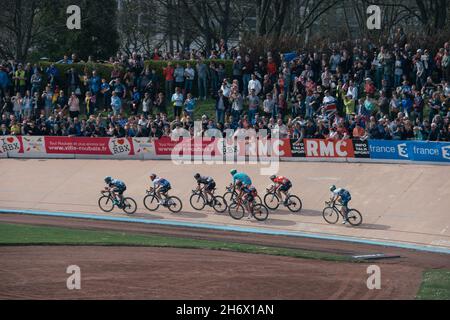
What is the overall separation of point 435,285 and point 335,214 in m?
9.91

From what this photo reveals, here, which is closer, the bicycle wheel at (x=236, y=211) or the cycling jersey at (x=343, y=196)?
the cycling jersey at (x=343, y=196)

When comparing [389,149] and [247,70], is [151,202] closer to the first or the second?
[389,149]

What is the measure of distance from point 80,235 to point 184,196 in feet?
22.1

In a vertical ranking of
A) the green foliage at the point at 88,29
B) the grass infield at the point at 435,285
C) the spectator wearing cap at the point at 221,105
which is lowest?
the grass infield at the point at 435,285

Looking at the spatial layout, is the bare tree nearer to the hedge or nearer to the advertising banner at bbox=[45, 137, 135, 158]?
the hedge

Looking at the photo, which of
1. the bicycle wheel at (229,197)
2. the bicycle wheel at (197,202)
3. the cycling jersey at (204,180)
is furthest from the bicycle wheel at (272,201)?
the bicycle wheel at (197,202)

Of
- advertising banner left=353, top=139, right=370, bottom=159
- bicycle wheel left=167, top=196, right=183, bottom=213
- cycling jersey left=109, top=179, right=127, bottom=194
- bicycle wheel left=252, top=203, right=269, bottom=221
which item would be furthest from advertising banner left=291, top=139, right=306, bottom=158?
cycling jersey left=109, top=179, right=127, bottom=194

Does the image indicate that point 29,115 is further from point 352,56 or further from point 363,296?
point 363,296

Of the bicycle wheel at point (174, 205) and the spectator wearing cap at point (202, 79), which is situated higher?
the spectator wearing cap at point (202, 79)

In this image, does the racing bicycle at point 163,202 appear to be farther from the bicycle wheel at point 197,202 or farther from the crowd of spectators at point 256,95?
the crowd of spectators at point 256,95

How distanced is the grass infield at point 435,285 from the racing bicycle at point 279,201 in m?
9.14

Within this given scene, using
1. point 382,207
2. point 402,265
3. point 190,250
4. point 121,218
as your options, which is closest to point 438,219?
point 382,207

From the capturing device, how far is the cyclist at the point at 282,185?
3538 centimetres

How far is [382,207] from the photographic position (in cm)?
3494
